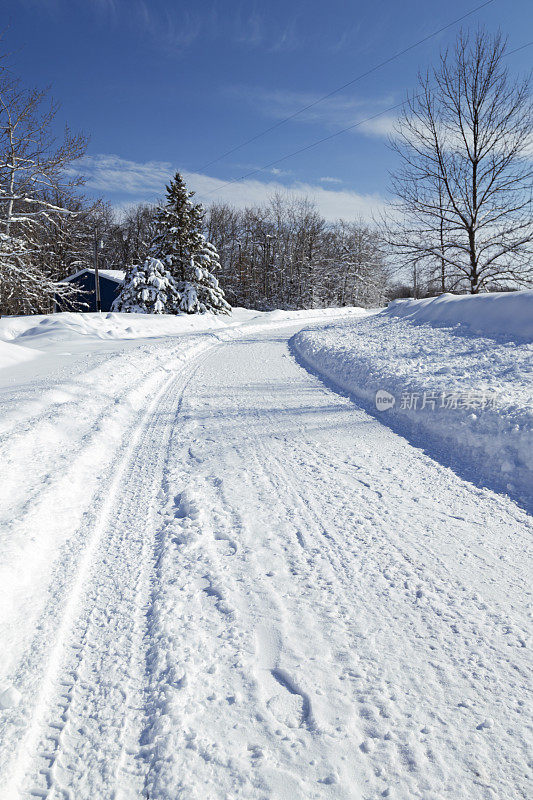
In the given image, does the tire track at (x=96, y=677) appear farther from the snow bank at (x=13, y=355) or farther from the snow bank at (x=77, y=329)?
the snow bank at (x=77, y=329)

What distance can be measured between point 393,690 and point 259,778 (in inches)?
23.9

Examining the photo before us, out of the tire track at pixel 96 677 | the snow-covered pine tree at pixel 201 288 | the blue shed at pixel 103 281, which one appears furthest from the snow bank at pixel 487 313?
the blue shed at pixel 103 281

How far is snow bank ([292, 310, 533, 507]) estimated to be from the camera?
148 inches

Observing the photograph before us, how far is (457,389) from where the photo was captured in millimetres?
5258

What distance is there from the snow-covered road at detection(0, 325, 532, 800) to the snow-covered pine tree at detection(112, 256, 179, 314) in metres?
22.3

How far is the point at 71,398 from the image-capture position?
19.2 ft

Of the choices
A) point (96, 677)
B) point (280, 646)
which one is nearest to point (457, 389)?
point (280, 646)

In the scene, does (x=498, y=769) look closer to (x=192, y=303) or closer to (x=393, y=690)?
(x=393, y=690)

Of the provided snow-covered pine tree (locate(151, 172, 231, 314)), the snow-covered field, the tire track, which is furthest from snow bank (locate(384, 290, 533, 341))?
snow-covered pine tree (locate(151, 172, 231, 314))

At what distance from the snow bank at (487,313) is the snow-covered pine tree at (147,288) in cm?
1601

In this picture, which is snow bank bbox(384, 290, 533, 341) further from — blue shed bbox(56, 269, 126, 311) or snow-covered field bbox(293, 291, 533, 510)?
blue shed bbox(56, 269, 126, 311)

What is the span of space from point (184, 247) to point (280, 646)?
28.0 meters

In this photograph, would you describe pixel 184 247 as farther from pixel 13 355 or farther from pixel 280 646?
pixel 280 646

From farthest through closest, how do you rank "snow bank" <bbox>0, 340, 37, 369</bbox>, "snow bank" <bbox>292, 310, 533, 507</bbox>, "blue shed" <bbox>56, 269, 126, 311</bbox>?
"blue shed" <bbox>56, 269, 126, 311</bbox>, "snow bank" <bbox>0, 340, 37, 369</bbox>, "snow bank" <bbox>292, 310, 533, 507</bbox>
